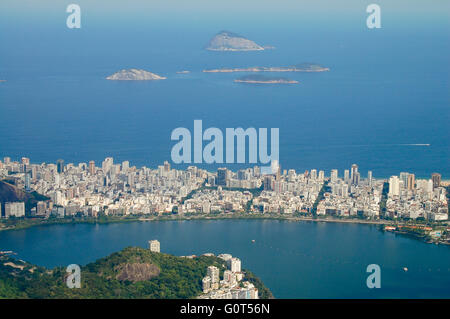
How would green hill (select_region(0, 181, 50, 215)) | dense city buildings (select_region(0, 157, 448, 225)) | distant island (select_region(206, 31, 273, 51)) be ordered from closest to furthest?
1. dense city buildings (select_region(0, 157, 448, 225))
2. green hill (select_region(0, 181, 50, 215))
3. distant island (select_region(206, 31, 273, 51))

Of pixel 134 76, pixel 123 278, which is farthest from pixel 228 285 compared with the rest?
pixel 134 76

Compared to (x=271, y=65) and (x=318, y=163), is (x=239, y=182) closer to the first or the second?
(x=318, y=163)

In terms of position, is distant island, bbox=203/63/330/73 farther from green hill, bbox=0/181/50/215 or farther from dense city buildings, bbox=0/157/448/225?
green hill, bbox=0/181/50/215

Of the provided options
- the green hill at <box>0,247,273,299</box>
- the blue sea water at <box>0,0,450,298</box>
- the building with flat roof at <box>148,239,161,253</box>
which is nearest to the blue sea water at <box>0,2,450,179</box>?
the blue sea water at <box>0,0,450,298</box>

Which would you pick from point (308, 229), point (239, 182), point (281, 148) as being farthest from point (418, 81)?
point (308, 229)

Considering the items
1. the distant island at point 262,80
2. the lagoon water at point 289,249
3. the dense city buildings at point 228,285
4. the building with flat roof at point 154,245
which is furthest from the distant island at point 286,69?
the dense city buildings at point 228,285
